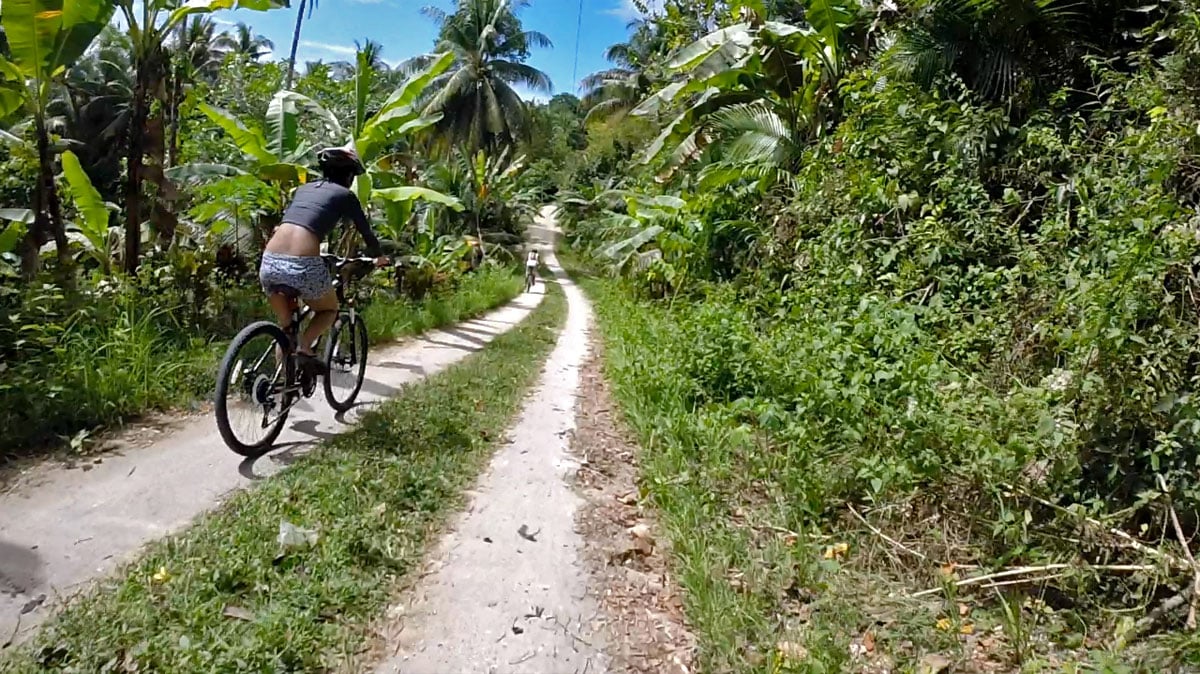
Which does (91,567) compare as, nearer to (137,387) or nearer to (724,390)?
(137,387)

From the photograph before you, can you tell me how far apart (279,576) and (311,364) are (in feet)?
5.90

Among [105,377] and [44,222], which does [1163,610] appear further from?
[44,222]

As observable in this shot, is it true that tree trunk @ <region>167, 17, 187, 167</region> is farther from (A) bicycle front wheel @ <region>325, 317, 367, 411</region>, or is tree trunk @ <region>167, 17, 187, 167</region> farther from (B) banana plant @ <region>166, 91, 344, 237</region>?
(A) bicycle front wheel @ <region>325, 317, 367, 411</region>

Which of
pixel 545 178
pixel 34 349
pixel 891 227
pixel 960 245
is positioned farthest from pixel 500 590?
pixel 545 178

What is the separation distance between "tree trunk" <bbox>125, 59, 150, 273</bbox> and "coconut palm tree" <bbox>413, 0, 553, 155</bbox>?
19.8 metres

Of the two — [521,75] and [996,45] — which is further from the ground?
[521,75]

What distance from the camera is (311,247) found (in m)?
3.58

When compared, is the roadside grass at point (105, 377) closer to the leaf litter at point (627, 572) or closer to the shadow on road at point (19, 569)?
the shadow on road at point (19, 569)

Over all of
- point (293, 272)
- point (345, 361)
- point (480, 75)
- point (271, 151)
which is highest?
point (480, 75)

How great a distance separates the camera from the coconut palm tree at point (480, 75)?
2427 cm

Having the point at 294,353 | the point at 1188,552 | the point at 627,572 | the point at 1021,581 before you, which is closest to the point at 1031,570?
the point at 1021,581

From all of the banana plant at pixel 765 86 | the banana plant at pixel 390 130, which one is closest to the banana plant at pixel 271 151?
the banana plant at pixel 390 130

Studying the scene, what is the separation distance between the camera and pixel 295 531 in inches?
99.2

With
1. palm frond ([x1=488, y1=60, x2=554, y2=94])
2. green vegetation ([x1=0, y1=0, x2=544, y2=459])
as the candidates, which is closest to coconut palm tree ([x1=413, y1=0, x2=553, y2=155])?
palm frond ([x1=488, y1=60, x2=554, y2=94])
